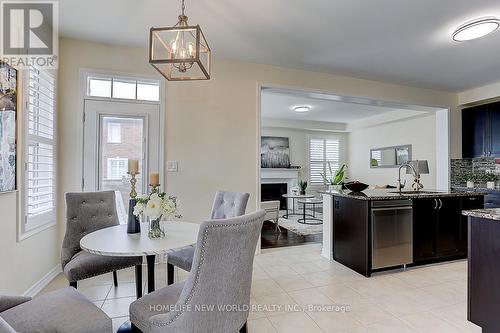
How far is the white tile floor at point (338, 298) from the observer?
2055 millimetres

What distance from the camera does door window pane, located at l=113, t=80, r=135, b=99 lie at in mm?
3288

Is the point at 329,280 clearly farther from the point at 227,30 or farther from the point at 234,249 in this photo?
the point at 227,30

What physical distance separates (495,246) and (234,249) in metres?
1.75

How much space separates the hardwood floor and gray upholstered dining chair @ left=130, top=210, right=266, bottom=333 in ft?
9.70

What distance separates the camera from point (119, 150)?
10.7ft

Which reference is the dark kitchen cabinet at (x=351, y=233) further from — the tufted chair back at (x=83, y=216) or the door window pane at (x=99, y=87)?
the door window pane at (x=99, y=87)

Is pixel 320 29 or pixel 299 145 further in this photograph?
pixel 299 145

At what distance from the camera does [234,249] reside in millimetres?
1195

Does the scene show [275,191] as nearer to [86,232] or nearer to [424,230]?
[424,230]

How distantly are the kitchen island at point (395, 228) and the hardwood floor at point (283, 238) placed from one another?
0.88 metres

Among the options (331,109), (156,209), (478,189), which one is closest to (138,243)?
(156,209)

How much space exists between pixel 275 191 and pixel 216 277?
6675 mm

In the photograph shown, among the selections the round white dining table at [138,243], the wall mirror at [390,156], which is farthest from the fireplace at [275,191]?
the round white dining table at [138,243]

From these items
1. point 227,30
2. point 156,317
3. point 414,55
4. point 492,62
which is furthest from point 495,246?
point 492,62
